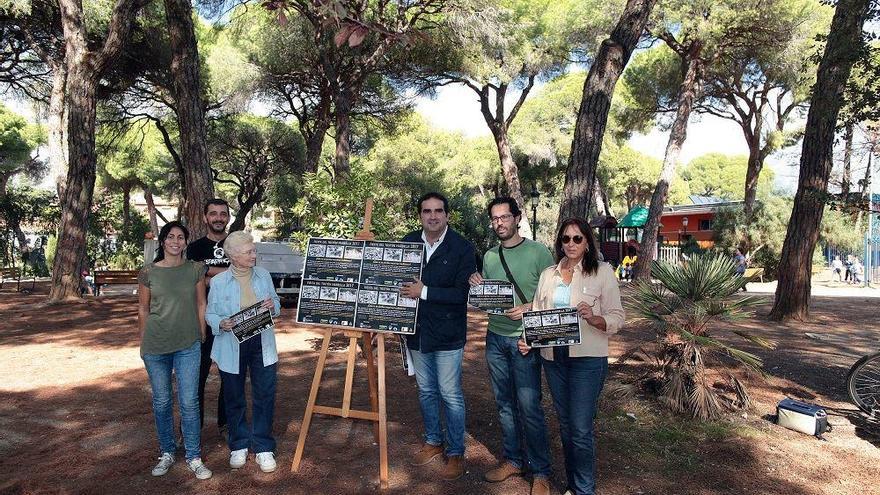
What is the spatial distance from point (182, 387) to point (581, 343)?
101 inches

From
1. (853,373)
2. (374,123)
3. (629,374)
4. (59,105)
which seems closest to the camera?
(853,373)

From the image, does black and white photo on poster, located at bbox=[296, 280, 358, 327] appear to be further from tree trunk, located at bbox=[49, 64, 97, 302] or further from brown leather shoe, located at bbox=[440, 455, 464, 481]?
tree trunk, located at bbox=[49, 64, 97, 302]

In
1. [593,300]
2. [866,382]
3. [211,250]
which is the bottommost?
[866,382]

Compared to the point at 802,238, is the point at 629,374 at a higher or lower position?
lower

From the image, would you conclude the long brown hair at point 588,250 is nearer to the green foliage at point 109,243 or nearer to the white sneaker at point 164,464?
the white sneaker at point 164,464

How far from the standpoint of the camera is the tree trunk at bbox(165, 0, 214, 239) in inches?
308

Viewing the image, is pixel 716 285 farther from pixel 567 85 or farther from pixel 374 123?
pixel 567 85

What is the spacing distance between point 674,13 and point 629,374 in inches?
618

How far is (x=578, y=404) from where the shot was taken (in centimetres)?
313

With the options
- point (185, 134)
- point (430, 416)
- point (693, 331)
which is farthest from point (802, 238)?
point (185, 134)

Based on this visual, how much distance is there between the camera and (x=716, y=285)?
5.20 meters

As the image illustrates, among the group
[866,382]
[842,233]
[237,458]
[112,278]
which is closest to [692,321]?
[866,382]

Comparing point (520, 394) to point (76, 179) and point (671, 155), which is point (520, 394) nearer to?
point (76, 179)

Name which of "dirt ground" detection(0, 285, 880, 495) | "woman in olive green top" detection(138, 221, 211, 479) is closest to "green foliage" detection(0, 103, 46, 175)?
"dirt ground" detection(0, 285, 880, 495)
